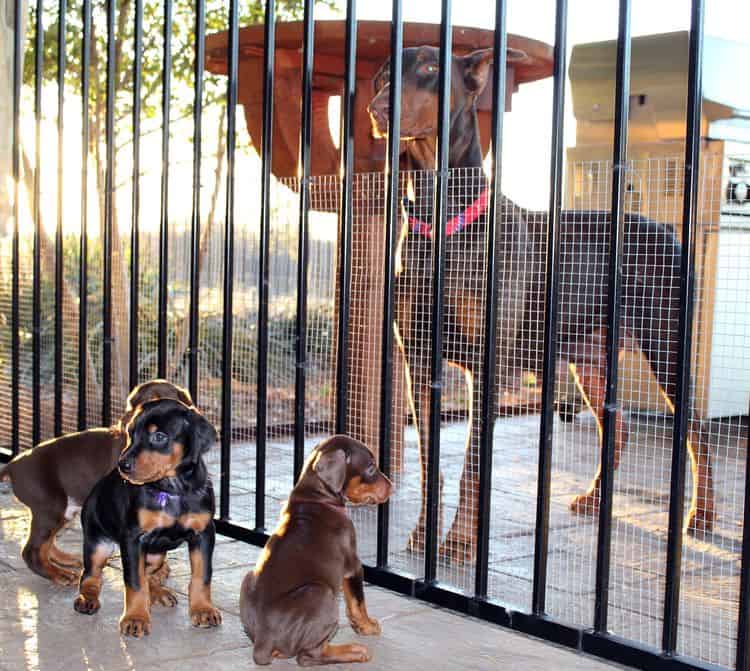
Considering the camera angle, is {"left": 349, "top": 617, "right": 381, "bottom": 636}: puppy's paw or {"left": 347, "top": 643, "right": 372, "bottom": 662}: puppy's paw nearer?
{"left": 347, "top": 643, "right": 372, "bottom": 662}: puppy's paw

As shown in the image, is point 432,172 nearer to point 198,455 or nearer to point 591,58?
point 198,455

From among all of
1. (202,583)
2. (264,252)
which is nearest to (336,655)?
(202,583)

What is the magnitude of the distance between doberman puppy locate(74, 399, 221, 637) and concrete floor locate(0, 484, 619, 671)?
81mm

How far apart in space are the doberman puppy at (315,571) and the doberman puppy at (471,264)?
94 centimetres

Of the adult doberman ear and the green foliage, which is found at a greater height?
the green foliage

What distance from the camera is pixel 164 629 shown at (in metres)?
3.28

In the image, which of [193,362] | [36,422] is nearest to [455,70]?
[193,362]

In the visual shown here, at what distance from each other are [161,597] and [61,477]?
0.63 metres

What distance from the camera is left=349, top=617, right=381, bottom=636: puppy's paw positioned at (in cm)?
322

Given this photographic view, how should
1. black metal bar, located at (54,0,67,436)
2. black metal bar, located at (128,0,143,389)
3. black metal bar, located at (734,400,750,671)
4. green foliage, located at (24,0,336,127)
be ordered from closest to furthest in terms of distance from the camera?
1. black metal bar, located at (734,400,750,671)
2. black metal bar, located at (128,0,143,389)
3. black metal bar, located at (54,0,67,436)
4. green foliage, located at (24,0,336,127)

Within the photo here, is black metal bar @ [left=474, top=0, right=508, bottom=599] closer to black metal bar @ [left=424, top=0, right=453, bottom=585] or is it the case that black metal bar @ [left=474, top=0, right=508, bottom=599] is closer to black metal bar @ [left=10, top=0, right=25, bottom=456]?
black metal bar @ [left=424, top=0, right=453, bottom=585]

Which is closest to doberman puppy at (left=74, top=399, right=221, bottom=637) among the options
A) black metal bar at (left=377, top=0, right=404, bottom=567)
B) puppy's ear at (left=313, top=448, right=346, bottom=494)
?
puppy's ear at (left=313, top=448, right=346, bottom=494)

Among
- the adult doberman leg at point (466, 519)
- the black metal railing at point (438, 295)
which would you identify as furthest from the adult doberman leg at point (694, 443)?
the adult doberman leg at point (466, 519)

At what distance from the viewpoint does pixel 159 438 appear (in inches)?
123
